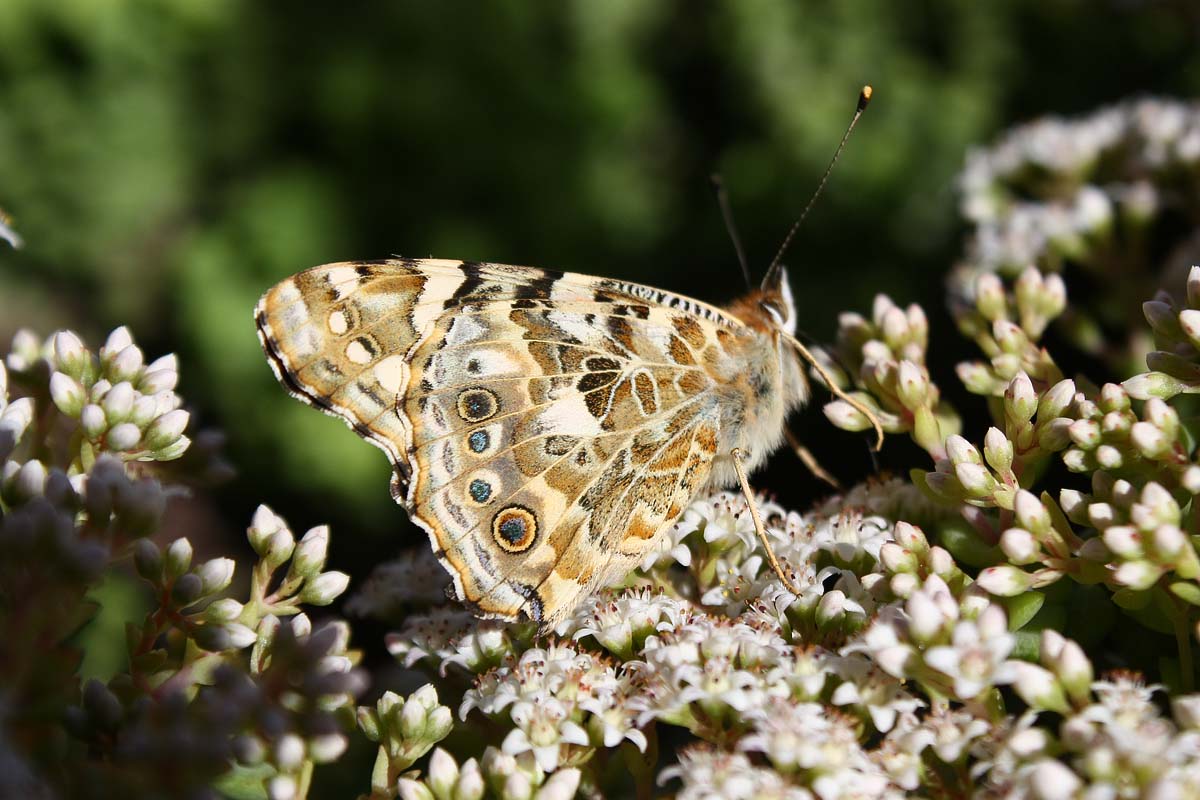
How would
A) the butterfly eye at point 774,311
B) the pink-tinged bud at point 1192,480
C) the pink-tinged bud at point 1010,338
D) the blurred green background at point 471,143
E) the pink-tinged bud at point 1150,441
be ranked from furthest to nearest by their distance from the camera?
the blurred green background at point 471,143
the butterfly eye at point 774,311
the pink-tinged bud at point 1010,338
the pink-tinged bud at point 1150,441
the pink-tinged bud at point 1192,480

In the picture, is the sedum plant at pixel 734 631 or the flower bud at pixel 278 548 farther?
the flower bud at pixel 278 548

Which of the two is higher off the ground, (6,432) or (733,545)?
(733,545)

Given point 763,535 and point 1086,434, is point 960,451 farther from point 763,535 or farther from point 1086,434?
point 763,535

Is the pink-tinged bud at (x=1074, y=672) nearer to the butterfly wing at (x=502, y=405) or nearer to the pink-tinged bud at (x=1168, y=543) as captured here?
the pink-tinged bud at (x=1168, y=543)

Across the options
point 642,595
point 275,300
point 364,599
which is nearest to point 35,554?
point 275,300

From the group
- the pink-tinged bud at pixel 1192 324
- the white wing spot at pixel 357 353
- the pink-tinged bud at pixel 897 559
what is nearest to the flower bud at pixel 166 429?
the white wing spot at pixel 357 353

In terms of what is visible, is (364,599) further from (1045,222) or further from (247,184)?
(247,184)

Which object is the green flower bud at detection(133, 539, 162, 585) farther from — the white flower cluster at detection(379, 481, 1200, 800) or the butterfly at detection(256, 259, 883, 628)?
the white flower cluster at detection(379, 481, 1200, 800)

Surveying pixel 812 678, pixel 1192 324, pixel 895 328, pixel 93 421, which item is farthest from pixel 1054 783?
pixel 93 421
